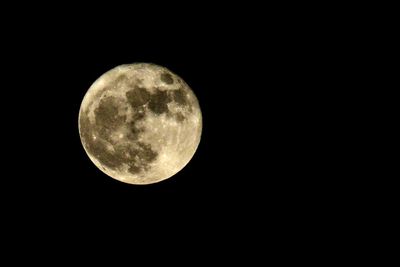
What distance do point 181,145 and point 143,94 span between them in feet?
2.94

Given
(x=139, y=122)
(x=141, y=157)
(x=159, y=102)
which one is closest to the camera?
(x=139, y=122)

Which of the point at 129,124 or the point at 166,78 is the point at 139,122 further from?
the point at 166,78

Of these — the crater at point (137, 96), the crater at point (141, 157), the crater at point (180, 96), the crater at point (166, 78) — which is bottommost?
the crater at point (141, 157)

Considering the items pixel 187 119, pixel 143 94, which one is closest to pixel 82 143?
pixel 143 94

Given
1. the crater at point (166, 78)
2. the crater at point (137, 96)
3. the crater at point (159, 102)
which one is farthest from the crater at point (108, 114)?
the crater at point (166, 78)

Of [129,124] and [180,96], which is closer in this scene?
[129,124]

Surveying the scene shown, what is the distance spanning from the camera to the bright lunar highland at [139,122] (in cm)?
409

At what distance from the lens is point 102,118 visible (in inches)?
164

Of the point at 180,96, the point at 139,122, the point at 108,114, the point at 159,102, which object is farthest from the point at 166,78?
the point at 108,114

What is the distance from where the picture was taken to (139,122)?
4055 mm

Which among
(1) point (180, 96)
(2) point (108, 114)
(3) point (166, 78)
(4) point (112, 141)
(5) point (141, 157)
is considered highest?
(3) point (166, 78)

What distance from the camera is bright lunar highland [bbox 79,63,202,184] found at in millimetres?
4094

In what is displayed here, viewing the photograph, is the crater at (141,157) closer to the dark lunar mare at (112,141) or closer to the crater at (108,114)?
the dark lunar mare at (112,141)

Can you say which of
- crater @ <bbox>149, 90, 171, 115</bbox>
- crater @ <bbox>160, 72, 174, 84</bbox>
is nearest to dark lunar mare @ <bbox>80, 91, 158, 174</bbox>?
crater @ <bbox>149, 90, 171, 115</bbox>
